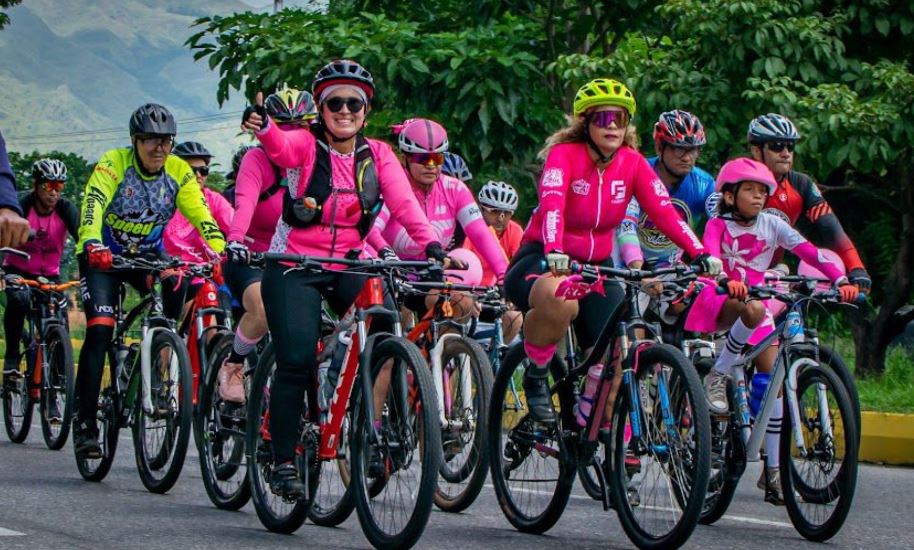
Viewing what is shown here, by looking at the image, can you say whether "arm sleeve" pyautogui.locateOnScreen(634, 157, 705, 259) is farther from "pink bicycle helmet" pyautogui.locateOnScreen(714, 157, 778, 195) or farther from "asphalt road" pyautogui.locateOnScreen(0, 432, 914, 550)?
"asphalt road" pyautogui.locateOnScreen(0, 432, 914, 550)

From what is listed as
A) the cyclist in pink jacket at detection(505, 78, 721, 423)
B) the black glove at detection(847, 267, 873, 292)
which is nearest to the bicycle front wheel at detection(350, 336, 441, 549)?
the cyclist in pink jacket at detection(505, 78, 721, 423)

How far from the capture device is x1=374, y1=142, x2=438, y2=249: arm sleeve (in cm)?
783

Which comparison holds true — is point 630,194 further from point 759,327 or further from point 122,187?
point 122,187

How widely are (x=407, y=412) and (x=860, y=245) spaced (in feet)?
43.7

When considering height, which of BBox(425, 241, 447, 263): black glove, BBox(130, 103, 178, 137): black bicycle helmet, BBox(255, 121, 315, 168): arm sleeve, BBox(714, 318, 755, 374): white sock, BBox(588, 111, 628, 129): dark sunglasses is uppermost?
BBox(130, 103, 178, 137): black bicycle helmet

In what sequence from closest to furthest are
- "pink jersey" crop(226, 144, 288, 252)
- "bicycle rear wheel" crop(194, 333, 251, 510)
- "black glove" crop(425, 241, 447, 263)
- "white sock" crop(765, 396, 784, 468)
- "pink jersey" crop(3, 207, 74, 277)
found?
"black glove" crop(425, 241, 447, 263) < "white sock" crop(765, 396, 784, 468) < "pink jersey" crop(226, 144, 288, 252) < "bicycle rear wheel" crop(194, 333, 251, 510) < "pink jersey" crop(3, 207, 74, 277)

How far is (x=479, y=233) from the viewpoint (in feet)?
32.4

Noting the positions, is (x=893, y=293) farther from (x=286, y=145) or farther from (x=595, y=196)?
(x=286, y=145)

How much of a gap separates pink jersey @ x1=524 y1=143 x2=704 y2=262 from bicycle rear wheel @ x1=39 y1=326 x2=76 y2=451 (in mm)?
4770

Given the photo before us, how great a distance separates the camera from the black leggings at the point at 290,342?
766cm

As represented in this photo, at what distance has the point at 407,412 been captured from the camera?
7.02 meters

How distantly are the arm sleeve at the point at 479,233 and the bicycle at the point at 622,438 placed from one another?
132cm

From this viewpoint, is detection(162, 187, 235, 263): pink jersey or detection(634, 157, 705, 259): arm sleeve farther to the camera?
detection(162, 187, 235, 263): pink jersey

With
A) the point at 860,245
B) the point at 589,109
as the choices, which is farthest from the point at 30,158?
the point at 589,109
